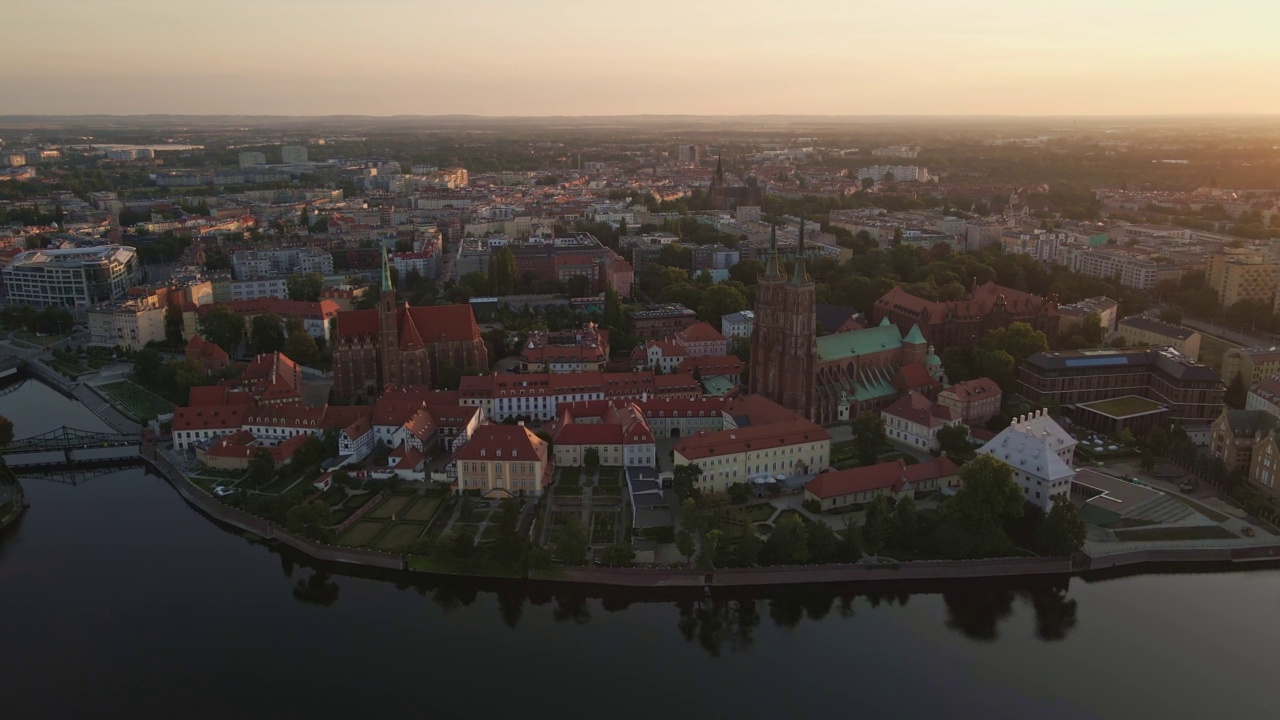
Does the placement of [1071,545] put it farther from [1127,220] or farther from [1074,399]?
[1127,220]

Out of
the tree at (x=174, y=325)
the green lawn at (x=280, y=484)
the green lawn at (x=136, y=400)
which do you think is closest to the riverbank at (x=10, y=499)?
the green lawn at (x=136, y=400)

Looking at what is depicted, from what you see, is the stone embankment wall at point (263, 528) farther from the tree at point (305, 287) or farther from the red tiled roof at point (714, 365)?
the tree at point (305, 287)

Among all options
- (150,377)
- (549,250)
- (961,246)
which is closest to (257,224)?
(549,250)

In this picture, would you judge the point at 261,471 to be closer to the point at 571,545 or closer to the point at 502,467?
the point at 502,467

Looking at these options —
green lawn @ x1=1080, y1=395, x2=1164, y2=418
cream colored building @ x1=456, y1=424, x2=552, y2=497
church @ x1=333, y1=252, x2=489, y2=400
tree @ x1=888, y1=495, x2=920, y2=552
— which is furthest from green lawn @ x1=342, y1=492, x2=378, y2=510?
green lawn @ x1=1080, y1=395, x2=1164, y2=418

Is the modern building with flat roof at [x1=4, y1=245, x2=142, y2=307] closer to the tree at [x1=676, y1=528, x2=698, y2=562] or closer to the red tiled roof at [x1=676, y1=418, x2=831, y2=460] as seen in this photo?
the red tiled roof at [x1=676, y1=418, x2=831, y2=460]
